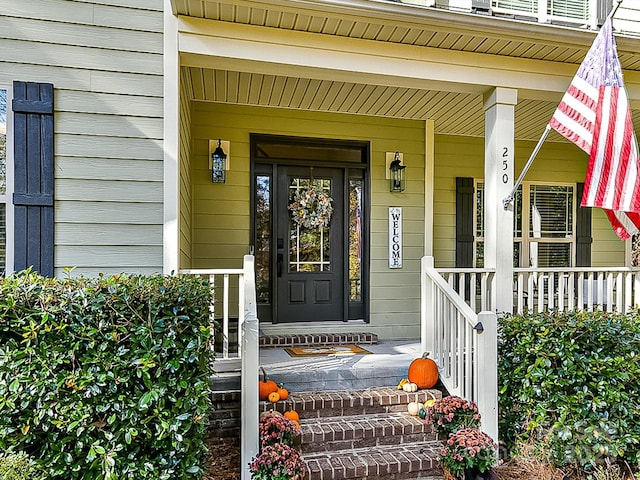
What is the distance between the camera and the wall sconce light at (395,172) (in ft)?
17.8

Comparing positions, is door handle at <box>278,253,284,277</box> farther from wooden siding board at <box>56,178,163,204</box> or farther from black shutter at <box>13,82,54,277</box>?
black shutter at <box>13,82,54,277</box>

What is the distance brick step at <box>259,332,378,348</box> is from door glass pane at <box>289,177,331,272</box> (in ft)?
2.52

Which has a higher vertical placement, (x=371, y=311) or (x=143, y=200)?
(x=143, y=200)

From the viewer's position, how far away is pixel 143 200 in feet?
11.4

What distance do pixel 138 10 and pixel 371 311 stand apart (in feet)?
12.5

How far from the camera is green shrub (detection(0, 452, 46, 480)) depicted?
2.18 metres

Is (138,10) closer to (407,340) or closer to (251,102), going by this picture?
(251,102)

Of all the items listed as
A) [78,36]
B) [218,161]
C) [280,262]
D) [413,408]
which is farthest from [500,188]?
[78,36]

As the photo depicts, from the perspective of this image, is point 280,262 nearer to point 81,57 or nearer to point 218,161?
point 218,161

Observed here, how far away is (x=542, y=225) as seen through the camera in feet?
20.9

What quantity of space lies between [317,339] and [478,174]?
10.2 feet

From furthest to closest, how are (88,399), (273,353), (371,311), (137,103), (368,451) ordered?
(371,311) → (273,353) → (137,103) → (368,451) → (88,399)

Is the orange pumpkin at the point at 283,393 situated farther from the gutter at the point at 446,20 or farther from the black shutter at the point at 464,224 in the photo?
the black shutter at the point at 464,224

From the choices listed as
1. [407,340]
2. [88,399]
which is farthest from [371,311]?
[88,399]
